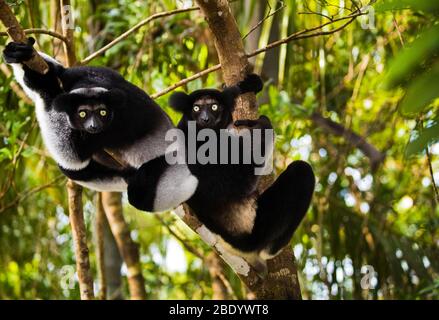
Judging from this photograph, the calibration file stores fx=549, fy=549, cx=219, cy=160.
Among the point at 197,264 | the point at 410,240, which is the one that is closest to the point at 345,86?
the point at 410,240

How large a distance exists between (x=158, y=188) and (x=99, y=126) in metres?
0.53

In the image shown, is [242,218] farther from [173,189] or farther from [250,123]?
[250,123]

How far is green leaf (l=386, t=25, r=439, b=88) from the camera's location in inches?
23.5

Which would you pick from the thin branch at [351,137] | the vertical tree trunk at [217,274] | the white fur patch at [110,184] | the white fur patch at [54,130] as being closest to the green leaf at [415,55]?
the white fur patch at [54,130]

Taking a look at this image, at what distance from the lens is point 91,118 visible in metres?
3.04

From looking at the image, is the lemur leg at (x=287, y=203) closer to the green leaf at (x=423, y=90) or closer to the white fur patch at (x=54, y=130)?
the white fur patch at (x=54, y=130)

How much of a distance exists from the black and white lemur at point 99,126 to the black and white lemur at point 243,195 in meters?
0.16

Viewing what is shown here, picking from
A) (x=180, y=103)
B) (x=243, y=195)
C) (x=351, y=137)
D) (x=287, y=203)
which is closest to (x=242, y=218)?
(x=243, y=195)

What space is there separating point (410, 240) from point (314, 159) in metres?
1.57

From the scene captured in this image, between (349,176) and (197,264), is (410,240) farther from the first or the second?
(197,264)

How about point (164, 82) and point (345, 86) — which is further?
point (345, 86)

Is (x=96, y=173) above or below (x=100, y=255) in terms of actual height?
above

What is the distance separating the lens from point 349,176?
6.26m

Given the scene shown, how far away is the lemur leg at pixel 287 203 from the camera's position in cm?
339
